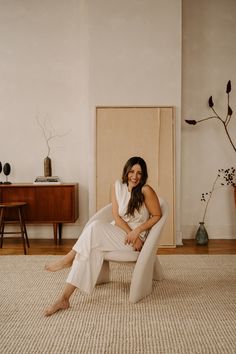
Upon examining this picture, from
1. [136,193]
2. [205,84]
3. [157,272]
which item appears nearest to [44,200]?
[157,272]

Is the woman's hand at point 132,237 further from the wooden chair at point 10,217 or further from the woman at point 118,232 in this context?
the wooden chair at point 10,217

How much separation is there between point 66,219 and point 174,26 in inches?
112

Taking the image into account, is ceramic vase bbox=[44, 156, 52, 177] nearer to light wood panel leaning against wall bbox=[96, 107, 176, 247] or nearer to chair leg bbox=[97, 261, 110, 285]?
light wood panel leaning against wall bbox=[96, 107, 176, 247]

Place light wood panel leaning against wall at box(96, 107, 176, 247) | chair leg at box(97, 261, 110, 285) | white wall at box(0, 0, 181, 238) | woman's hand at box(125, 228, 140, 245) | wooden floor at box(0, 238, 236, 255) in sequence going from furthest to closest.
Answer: white wall at box(0, 0, 181, 238), light wood panel leaning against wall at box(96, 107, 176, 247), wooden floor at box(0, 238, 236, 255), chair leg at box(97, 261, 110, 285), woman's hand at box(125, 228, 140, 245)

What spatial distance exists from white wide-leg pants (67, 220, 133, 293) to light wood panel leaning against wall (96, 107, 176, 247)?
220 centimetres

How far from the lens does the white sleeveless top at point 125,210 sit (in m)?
3.31

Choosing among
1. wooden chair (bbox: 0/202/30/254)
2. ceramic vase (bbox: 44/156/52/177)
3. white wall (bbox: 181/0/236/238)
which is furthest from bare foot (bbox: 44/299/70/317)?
white wall (bbox: 181/0/236/238)

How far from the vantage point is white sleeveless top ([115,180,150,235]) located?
10.9 ft

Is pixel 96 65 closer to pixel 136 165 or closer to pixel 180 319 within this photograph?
pixel 136 165

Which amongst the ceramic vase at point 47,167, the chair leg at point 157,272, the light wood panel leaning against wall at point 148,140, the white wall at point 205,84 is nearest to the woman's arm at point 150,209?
the chair leg at point 157,272

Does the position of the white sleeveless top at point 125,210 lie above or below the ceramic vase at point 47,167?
below

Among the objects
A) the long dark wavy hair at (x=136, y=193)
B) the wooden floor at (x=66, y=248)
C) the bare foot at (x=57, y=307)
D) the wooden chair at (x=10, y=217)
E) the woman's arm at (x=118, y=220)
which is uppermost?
the long dark wavy hair at (x=136, y=193)

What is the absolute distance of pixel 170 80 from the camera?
5293 mm

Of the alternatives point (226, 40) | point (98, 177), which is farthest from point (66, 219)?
point (226, 40)
